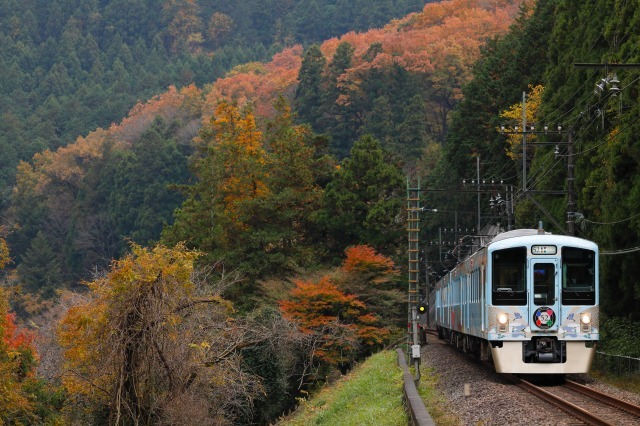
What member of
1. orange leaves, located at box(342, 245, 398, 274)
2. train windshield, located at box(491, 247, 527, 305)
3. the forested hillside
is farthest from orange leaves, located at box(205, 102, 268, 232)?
the forested hillside

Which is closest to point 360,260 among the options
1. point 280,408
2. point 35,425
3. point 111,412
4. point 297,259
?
point 297,259

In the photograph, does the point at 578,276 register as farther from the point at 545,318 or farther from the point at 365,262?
the point at 365,262

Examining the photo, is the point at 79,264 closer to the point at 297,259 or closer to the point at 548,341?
the point at 297,259

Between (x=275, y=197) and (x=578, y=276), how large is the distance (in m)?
30.5

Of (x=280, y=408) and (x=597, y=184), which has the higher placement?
(x=597, y=184)

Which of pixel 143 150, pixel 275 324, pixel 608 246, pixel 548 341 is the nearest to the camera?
pixel 548 341

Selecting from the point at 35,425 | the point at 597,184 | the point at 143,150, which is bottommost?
the point at 35,425

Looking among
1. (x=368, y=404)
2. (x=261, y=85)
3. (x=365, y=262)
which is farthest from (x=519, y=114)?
(x=261, y=85)

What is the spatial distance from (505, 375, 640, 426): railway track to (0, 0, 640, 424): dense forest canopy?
6.35 m

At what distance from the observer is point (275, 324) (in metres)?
32.2

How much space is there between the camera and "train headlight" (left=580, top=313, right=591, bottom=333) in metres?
19.8

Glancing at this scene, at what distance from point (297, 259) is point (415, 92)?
44.7 m

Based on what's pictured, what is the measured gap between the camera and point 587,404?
16953mm

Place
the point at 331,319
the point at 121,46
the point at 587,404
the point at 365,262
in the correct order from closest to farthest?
1. the point at 587,404
2. the point at 331,319
3. the point at 365,262
4. the point at 121,46
